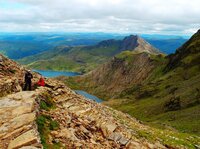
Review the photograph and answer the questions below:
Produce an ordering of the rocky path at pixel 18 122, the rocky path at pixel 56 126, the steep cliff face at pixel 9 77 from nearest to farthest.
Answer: the rocky path at pixel 18 122 < the rocky path at pixel 56 126 < the steep cliff face at pixel 9 77

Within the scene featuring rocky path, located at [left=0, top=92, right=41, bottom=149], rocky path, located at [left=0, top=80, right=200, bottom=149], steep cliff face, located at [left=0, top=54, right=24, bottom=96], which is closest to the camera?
rocky path, located at [left=0, top=92, right=41, bottom=149]

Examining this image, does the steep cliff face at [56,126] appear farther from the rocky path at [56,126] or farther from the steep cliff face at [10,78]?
the steep cliff face at [10,78]

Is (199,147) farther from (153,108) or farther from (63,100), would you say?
(153,108)

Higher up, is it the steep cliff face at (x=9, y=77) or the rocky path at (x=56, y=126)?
the steep cliff face at (x=9, y=77)

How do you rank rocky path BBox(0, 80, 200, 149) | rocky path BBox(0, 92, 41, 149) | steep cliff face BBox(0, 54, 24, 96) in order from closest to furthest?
rocky path BBox(0, 92, 41, 149) < rocky path BBox(0, 80, 200, 149) < steep cliff face BBox(0, 54, 24, 96)

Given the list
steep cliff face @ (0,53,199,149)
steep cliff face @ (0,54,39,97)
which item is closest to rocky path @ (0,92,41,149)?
steep cliff face @ (0,53,199,149)

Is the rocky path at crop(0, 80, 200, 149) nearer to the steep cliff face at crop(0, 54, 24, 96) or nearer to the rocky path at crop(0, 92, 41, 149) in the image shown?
the rocky path at crop(0, 92, 41, 149)

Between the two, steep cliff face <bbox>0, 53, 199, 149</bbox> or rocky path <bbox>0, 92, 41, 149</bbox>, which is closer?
rocky path <bbox>0, 92, 41, 149</bbox>

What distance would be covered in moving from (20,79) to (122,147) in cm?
1689

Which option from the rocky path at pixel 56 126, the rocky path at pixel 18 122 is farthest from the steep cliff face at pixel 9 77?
the rocky path at pixel 18 122

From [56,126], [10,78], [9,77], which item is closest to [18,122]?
[56,126]

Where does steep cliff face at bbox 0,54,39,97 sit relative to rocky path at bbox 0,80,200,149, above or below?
above

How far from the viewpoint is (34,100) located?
104 feet

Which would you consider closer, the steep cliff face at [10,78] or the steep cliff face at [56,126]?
the steep cliff face at [56,126]
